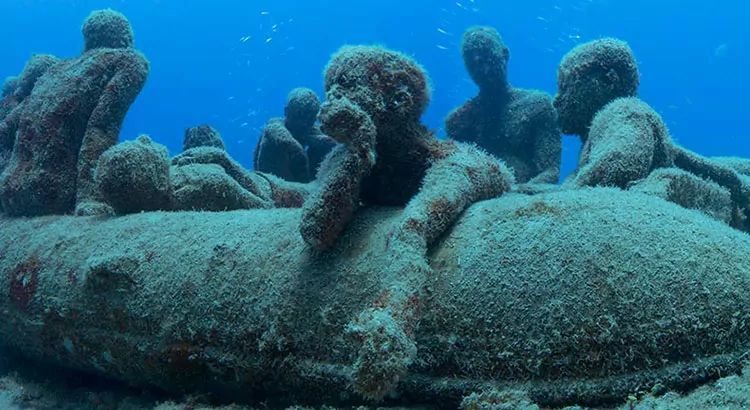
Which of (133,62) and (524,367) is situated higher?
(133,62)

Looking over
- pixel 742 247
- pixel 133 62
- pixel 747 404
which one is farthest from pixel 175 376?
pixel 133 62

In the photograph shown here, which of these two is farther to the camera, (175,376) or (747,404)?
(175,376)

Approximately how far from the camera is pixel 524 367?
247 centimetres

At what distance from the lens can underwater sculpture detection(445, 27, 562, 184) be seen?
9.45 metres

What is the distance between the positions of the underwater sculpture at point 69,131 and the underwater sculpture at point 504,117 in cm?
661

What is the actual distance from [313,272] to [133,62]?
177 inches

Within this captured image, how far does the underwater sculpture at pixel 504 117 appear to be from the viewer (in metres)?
9.45

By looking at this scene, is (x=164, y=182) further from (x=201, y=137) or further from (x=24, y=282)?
(x=201, y=137)

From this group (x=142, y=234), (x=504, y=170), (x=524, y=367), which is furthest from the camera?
(x=142, y=234)

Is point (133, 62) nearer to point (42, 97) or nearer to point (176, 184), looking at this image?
point (42, 97)

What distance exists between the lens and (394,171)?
3.68 metres

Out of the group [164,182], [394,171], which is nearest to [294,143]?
[164,182]

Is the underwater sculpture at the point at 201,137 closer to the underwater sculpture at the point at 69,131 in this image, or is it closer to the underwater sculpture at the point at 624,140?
the underwater sculpture at the point at 69,131

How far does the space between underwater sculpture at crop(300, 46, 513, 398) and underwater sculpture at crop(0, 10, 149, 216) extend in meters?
3.78
